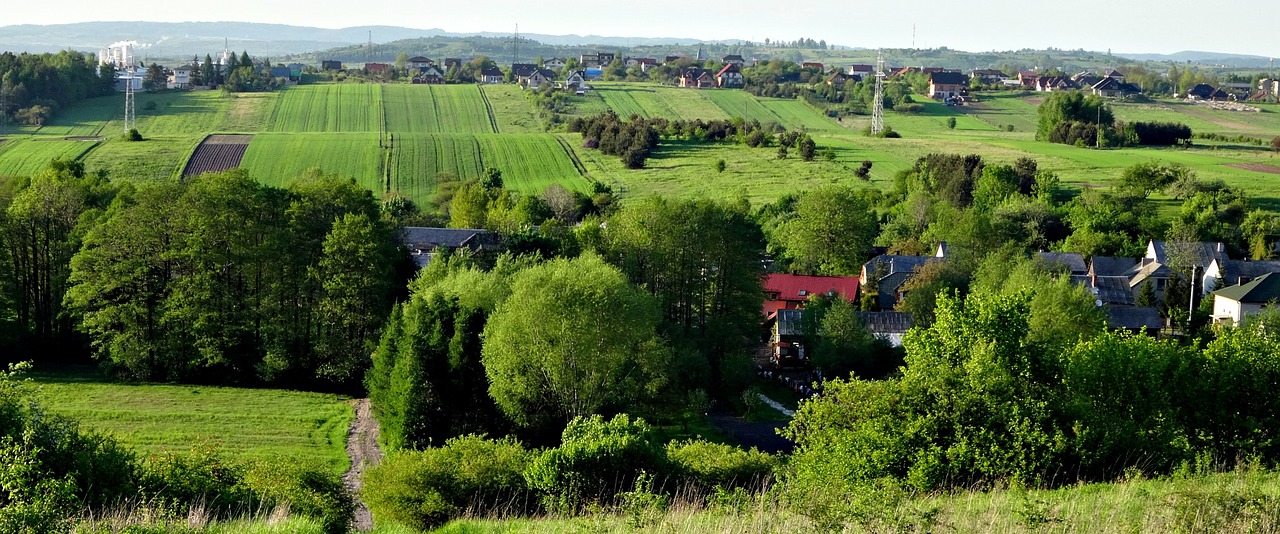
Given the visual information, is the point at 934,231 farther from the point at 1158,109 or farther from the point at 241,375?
the point at 1158,109

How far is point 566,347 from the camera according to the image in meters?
27.1

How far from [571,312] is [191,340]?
12.5 meters

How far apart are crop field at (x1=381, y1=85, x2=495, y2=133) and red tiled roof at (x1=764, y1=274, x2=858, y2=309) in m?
45.4

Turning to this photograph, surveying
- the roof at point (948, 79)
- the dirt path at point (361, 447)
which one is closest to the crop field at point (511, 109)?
the roof at point (948, 79)

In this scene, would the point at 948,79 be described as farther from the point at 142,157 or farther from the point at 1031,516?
the point at 1031,516

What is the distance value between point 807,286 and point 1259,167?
37.6 m

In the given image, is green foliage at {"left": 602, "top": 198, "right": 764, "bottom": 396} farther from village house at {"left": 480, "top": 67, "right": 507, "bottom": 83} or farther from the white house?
village house at {"left": 480, "top": 67, "right": 507, "bottom": 83}

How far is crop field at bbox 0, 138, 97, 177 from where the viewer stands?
63.5 m

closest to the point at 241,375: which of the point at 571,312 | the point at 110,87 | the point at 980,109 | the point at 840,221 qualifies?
the point at 571,312

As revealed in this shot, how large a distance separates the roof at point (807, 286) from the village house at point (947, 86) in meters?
70.9

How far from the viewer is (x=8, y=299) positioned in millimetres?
33938

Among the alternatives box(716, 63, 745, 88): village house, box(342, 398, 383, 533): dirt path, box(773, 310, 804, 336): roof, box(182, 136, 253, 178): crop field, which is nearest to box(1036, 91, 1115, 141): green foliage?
box(716, 63, 745, 88): village house

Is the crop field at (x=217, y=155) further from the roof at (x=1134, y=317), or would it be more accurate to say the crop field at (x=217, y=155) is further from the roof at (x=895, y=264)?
the roof at (x=1134, y=317)

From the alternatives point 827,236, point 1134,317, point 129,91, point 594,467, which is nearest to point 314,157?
point 129,91
